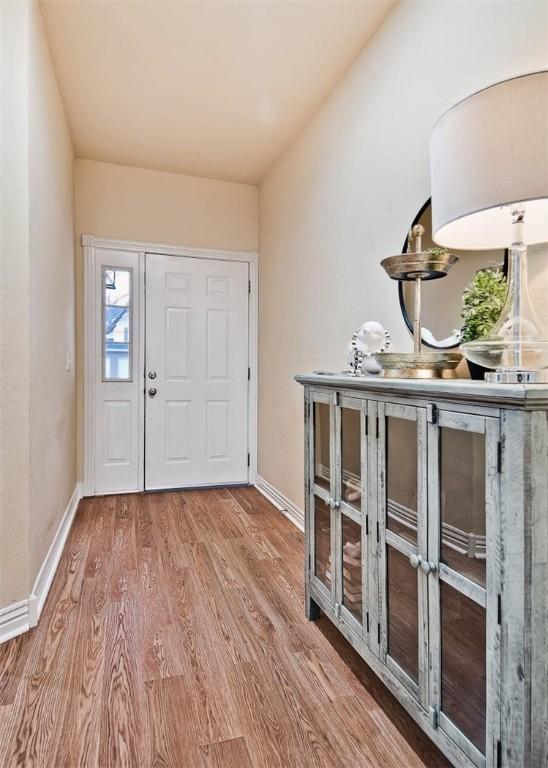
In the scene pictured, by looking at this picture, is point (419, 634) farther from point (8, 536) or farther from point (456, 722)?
point (8, 536)

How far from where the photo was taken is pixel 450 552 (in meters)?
1.09

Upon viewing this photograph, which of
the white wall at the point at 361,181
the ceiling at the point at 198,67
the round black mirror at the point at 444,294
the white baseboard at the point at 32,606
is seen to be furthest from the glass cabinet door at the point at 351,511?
the ceiling at the point at 198,67

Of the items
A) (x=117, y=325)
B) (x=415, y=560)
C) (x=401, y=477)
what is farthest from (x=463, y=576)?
(x=117, y=325)

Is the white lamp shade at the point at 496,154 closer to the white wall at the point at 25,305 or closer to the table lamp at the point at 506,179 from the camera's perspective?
the table lamp at the point at 506,179

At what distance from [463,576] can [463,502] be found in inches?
6.5

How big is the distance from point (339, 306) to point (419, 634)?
1.71 m

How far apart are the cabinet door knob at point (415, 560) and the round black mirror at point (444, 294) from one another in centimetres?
78

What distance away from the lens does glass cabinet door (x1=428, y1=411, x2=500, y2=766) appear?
3.14 ft

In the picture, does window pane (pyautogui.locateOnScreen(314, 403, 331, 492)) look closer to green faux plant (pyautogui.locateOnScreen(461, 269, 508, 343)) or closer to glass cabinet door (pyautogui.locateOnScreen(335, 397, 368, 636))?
glass cabinet door (pyautogui.locateOnScreen(335, 397, 368, 636))

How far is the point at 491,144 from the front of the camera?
1.03 meters

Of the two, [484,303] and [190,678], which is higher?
→ [484,303]

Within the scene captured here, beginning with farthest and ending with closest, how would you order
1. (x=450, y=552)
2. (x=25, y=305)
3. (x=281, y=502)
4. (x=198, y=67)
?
(x=281, y=502)
(x=198, y=67)
(x=25, y=305)
(x=450, y=552)

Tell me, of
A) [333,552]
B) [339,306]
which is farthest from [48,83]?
[333,552]

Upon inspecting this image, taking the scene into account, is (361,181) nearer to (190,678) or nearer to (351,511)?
(351,511)
